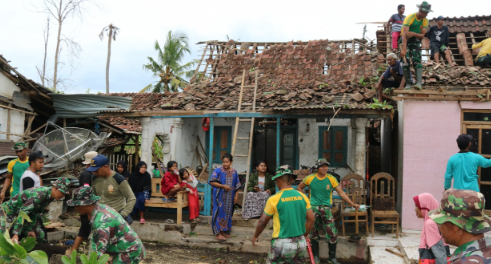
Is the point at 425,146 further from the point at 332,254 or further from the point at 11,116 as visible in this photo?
the point at 11,116

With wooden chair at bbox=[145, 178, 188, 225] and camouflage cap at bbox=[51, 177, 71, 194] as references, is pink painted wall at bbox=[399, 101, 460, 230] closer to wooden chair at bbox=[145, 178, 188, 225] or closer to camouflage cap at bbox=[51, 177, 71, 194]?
wooden chair at bbox=[145, 178, 188, 225]

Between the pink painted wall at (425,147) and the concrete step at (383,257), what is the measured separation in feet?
3.21

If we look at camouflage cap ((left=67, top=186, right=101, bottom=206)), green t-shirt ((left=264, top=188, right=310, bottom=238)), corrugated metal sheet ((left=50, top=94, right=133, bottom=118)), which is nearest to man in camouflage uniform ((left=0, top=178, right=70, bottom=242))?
camouflage cap ((left=67, top=186, right=101, bottom=206))

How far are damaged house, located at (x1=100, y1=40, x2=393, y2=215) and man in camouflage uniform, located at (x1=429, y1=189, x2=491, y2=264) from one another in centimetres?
630

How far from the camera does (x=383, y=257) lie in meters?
6.68

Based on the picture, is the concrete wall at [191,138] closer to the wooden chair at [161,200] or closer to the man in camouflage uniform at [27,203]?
the wooden chair at [161,200]

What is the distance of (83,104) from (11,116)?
1871 millimetres

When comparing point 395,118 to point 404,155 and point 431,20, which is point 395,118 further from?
point 431,20

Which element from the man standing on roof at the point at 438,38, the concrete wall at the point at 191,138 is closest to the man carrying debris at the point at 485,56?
the man standing on roof at the point at 438,38

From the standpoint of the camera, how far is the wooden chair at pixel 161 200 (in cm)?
857

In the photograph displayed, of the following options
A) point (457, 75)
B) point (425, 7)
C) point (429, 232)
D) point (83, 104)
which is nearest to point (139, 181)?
point (83, 104)

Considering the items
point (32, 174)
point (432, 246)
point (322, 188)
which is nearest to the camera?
point (432, 246)

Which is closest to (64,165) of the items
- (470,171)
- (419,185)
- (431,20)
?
(419,185)

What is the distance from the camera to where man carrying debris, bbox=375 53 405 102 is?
8977 millimetres
